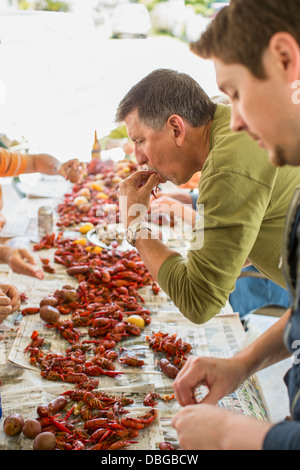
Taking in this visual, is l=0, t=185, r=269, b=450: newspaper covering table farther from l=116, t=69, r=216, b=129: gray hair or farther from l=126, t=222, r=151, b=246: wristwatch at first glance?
l=116, t=69, r=216, b=129: gray hair

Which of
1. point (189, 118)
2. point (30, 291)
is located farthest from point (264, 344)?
point (30, 291)

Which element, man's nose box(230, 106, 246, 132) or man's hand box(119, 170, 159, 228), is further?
man's hand box(119, 170, 159, 228)

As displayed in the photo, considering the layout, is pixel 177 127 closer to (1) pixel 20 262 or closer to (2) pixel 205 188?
(2) pixel 205 188

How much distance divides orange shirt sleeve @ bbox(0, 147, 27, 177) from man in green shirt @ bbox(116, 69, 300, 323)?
1810mm

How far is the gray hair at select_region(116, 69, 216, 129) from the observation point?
5.62 ft

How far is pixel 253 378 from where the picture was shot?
1849 mm

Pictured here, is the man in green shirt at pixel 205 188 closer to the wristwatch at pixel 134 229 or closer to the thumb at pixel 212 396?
the wristwatch at pixel 134 229

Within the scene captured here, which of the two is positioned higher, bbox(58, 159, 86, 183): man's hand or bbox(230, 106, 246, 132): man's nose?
bbox(230, 106, 246, 132): man's nose

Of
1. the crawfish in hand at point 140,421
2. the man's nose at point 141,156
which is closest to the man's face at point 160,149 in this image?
the man's nose at point 141,156

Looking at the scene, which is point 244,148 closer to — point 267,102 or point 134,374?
point 267,102

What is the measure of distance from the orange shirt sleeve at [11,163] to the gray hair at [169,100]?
6.49 ft

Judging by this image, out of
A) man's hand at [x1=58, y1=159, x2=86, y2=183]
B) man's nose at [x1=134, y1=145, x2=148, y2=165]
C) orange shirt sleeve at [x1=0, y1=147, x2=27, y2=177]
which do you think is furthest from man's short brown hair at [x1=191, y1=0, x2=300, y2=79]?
orange shirt sleeve at [x1=0, y1=147, x2=27, y2=177]

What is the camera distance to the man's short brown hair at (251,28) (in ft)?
2.69

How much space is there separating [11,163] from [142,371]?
7.54ft
